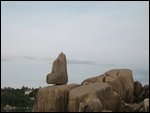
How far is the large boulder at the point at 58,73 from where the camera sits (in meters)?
40.6

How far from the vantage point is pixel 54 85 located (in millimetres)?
40406

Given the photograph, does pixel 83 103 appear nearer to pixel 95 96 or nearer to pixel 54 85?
pixel 95 96

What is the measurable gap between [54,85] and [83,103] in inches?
237

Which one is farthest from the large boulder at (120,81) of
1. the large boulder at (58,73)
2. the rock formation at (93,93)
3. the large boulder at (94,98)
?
the large boulder at (94,98)

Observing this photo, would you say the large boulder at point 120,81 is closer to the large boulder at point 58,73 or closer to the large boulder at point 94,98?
the large boulder at point 58,73

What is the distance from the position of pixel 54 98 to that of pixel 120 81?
621cm

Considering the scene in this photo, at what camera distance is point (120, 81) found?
41250 mm

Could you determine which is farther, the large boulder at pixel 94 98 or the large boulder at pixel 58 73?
the large boulder at pixel 58 73

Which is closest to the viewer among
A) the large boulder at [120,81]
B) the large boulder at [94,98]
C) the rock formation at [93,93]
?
the large boulder at [94,98]

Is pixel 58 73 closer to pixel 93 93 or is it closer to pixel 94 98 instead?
pixel 93 93

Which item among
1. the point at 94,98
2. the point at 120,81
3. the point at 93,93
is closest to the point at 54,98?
the point at 93,93

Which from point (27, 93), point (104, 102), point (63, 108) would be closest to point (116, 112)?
point (104, 102)

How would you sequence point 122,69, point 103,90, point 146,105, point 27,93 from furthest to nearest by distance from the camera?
point 27,93 < point 122,69 < point 103,90 < point 146,105

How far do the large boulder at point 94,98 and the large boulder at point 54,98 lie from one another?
1.03 m
